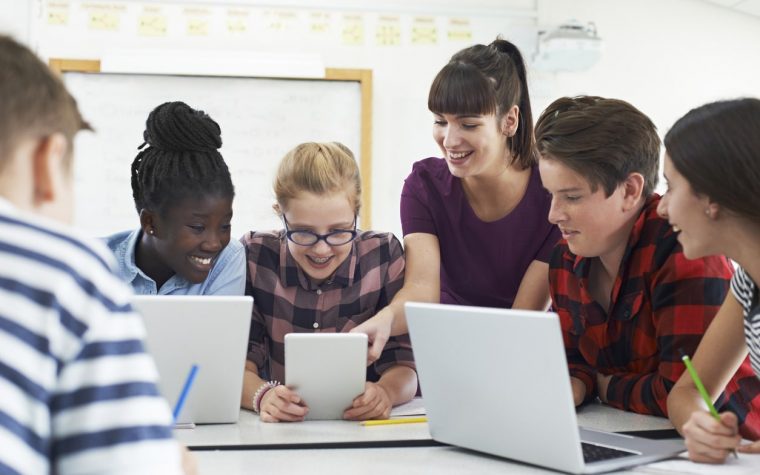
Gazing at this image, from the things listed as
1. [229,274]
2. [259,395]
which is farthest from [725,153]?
[229,274]

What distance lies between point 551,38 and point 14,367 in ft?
11.6

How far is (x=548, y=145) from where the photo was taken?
1.82 m

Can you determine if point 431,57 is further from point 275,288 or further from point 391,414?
point 391,414

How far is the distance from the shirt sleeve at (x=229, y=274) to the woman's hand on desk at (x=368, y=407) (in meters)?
0.44

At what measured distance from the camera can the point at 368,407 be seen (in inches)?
63.0

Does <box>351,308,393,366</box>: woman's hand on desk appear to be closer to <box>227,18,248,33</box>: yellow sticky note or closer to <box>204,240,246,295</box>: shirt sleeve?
<box>204,240,246,295</box>: shirt sleeve

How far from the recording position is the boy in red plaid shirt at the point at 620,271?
5.33 ft

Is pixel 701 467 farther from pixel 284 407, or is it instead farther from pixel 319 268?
pixel 319 268

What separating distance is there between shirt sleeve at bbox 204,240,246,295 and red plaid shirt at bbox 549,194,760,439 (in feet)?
2.36

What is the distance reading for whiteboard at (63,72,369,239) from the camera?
12.3 feet

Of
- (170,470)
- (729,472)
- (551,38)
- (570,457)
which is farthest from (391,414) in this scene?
A: (551,38)

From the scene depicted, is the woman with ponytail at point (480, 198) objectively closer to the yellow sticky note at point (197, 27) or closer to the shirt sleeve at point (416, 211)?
the shirt sleeve at point (416, 211)

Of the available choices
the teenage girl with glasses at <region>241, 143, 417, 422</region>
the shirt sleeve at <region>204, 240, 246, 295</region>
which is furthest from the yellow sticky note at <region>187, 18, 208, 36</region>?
the shirt sleeve at <region>204, 240, 246, 295</region>

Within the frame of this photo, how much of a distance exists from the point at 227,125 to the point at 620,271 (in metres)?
2.49
